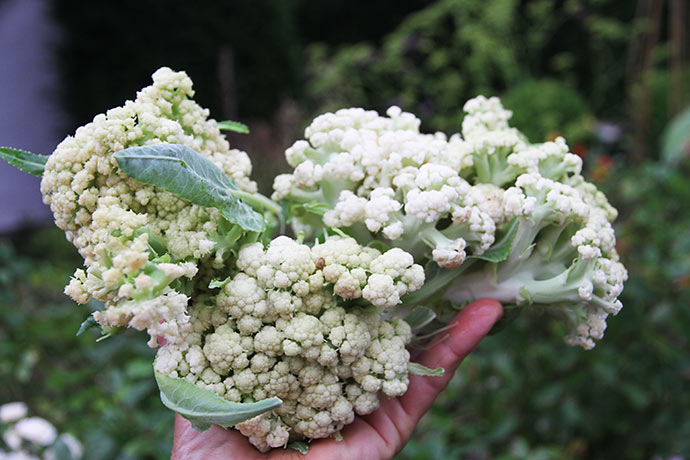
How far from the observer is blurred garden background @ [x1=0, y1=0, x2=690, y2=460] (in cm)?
205

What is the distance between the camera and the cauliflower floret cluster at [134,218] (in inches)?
35.0

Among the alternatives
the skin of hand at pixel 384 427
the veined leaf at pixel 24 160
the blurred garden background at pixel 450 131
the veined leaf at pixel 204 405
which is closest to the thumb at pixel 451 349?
the skin of hand at pixel 384 427

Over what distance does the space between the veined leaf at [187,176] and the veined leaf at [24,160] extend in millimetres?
296

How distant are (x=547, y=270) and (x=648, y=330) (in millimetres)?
1054

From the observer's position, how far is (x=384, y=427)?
1.20 metres

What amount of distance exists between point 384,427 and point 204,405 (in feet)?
1.42

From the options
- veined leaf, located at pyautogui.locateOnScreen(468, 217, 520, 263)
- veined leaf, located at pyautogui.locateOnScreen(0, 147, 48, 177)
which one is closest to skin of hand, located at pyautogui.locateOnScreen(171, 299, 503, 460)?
veined leaf, located at pyautogui.locateOnScreen(468, 217, 520, 263)

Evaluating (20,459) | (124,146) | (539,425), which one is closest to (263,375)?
(124,146)

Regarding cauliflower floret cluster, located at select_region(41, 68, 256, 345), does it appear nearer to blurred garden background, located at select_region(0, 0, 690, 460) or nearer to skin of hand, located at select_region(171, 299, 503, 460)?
skin of hand, located at select_region(171, 299, 503, 460)

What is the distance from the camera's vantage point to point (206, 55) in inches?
225

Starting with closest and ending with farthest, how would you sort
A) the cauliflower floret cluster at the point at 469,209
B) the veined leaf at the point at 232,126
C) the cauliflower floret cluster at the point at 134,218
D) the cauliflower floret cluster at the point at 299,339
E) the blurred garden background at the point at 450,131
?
the cauliflower floret cluster at the point at 134,218 < the cauliflower floret cluster at the point at 299,339 < the cauliflower floret cluster at the point at 469,209 < the veined leaf at the point at 232,126 < the blurred garden background at the point at 450,131

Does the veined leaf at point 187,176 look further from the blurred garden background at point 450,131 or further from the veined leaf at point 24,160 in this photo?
the blurred garden background at point 450,131

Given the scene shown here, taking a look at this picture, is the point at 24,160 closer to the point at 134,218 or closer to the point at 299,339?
the point at 134,218

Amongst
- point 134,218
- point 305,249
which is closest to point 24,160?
point 134,218
